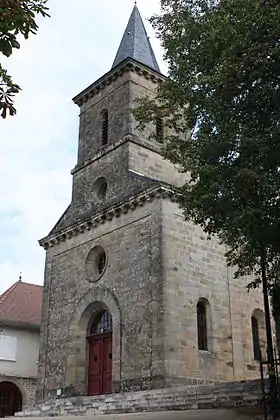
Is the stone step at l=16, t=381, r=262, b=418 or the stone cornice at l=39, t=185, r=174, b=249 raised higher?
the stone cornice at l=39, t=185, r=174, b=249

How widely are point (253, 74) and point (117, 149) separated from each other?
1280 cm

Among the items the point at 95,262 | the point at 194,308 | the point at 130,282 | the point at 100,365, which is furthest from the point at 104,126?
the point at 100,365

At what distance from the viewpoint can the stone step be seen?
1299 cm

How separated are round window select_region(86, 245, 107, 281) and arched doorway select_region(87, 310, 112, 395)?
5.06 feet

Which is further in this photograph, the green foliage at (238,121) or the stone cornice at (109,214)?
the stone cornice at (109,214)

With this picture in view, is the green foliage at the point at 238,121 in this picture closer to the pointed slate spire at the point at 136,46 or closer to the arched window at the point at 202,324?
the arched window at the point at 202,324

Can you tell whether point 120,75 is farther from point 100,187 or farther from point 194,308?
point 194,308

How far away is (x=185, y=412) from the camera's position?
12875 mm

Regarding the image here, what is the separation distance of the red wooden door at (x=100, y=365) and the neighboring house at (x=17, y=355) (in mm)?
7268

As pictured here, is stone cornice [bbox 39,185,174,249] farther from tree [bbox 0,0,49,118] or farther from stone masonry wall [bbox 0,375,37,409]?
tree [bbox 0,0,49,118]

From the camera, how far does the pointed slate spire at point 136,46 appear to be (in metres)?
25.2

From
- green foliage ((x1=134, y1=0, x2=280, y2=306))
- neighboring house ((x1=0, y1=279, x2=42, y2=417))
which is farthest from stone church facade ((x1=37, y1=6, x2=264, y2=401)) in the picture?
green foliage ((x1=134, y1=0, x2=280, y2=306))

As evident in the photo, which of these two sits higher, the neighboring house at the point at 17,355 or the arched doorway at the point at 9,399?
the neighboring house at the point at 17,355

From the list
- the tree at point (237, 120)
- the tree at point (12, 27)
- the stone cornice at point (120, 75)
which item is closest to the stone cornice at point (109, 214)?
the tree at point (237, 120)
